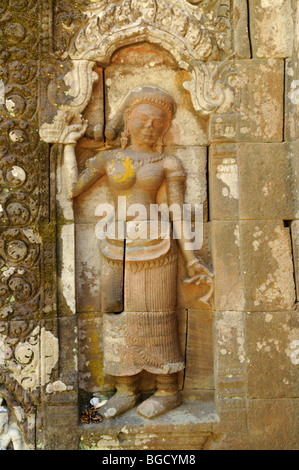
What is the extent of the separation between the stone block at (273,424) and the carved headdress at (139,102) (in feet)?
8.92

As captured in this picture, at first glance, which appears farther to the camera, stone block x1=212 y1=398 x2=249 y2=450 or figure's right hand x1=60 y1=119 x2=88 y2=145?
figure's right hand x1=60 y1=119 x2=88 y2=145

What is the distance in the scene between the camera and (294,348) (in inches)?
139

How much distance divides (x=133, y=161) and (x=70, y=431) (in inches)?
95.3

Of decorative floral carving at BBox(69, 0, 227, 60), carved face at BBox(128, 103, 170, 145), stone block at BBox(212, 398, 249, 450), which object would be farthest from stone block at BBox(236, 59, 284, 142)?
stone block at BBox(212, 398, 249, 450)

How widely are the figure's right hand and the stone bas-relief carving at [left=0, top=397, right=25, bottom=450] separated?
7.81 feet

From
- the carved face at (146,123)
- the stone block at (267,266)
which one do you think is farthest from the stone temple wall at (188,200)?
the carved face at (146,123)

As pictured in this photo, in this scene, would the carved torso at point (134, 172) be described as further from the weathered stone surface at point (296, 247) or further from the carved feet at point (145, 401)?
the carved feet at point (145, 401)

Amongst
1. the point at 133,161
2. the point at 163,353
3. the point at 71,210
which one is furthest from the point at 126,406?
the point at 133,161

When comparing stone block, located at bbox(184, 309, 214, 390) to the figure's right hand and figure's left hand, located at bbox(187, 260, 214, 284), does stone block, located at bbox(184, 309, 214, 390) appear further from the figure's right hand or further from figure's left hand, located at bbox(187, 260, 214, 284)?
the figure's right hand

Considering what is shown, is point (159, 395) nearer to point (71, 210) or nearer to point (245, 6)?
point (71, 210)

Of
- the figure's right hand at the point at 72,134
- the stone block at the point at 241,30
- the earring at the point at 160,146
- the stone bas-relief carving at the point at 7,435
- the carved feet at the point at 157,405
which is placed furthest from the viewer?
the earring at the point at 160,146

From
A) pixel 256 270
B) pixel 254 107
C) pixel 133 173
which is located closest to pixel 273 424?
pixel 256 270

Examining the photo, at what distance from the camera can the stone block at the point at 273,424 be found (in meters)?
3.46

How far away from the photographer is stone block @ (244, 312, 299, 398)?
350 centimetres
